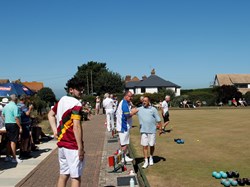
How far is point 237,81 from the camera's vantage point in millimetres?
70562

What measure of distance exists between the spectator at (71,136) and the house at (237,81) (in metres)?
68.3

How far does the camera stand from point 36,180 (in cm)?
748

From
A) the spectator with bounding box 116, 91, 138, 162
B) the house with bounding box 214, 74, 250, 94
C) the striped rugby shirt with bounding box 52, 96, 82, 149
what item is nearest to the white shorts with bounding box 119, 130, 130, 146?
the spectator with bounding box 116, 91, 138, 162

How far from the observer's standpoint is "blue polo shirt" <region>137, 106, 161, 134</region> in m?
8.38

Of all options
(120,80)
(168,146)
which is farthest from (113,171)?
(120,80)

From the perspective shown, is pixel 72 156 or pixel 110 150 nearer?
pixel 72 156

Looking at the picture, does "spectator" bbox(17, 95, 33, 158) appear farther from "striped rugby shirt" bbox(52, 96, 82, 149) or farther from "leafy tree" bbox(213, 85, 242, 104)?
"leafy tree" bbox(213, 85, 242, 104)

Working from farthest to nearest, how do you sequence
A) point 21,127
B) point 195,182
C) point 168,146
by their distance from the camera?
point 168,146 → point 21,127 → point 195,182

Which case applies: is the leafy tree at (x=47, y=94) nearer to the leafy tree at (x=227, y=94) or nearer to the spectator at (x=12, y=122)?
the leafy tree at (x=227, y=94)

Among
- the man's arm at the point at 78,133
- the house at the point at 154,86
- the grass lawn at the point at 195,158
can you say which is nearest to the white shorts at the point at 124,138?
the grass lawn at the point at 195,158

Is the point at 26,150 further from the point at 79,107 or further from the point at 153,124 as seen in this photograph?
the point at 79,107

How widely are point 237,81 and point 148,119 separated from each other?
218 feet

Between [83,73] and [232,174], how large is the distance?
8017cm

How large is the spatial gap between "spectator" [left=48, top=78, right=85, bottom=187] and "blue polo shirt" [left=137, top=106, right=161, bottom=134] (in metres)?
3.69
